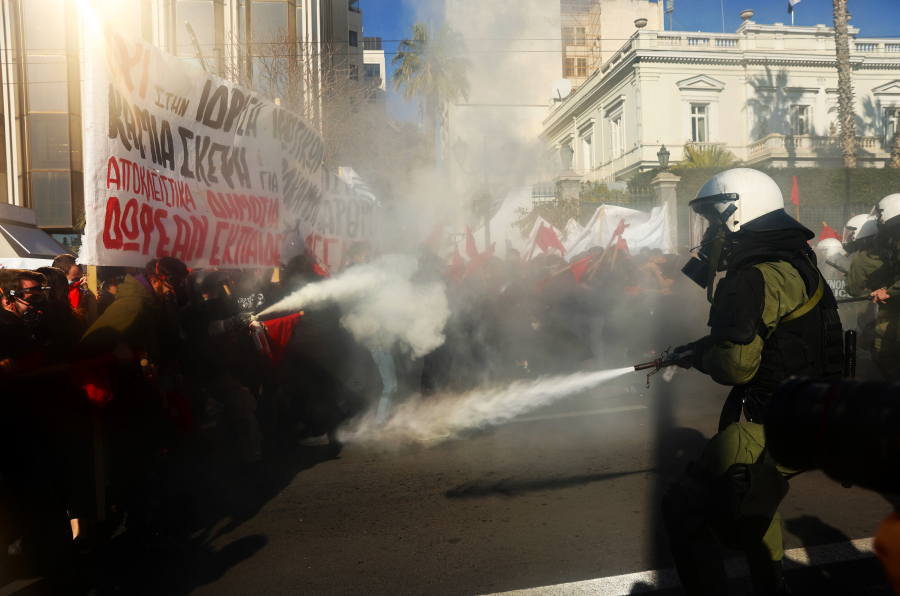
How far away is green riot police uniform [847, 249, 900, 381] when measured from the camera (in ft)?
15.0

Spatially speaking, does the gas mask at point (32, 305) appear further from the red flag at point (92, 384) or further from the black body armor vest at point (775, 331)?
the black body armor vest at point (775, 331)

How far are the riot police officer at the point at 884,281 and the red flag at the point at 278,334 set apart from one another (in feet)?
16.6

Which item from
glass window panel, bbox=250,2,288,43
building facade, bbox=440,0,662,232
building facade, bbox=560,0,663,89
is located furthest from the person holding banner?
building facade, bbox=560,0,663,89

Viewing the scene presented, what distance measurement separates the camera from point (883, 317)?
4855 millimetres

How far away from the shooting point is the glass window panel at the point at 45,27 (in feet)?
57.9

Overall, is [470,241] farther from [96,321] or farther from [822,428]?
[822,428]

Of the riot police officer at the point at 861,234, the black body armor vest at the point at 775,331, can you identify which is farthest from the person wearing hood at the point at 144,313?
the riot police officer at the point at 861,234

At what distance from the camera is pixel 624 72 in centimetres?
2944

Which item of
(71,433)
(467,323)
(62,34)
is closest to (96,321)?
(71,433)

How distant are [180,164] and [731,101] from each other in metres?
31.3

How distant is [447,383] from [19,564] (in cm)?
429

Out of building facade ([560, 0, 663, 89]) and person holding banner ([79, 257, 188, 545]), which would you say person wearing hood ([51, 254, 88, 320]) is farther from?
building facade ([560, 0, 663, 89])

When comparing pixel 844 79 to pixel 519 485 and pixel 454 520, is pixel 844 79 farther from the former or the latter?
pixel 454 520

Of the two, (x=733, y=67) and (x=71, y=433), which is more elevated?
(x=733, y=67)
